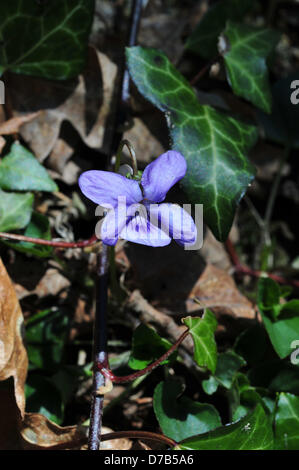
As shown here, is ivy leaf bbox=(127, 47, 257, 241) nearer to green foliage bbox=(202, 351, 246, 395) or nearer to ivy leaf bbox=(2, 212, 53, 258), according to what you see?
green foliage bbox=(202, 351, 246, 395)

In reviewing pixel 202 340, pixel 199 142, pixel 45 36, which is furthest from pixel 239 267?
pixel 45 36

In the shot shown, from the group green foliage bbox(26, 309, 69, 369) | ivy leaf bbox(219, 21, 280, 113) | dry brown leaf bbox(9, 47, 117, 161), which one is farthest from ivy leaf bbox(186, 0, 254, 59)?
green foliage bbox(26, 309, 69, 369)

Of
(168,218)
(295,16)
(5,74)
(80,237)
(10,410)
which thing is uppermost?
(295,16)

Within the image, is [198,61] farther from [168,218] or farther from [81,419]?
[81,419]

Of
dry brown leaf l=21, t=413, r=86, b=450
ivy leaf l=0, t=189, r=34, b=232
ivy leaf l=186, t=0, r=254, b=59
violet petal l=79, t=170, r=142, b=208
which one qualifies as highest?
ivy leaf l=186, t=0, r=254, b=59

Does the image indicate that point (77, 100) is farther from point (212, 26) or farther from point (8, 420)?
point (8, 420)

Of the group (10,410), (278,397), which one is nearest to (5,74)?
(10,410)

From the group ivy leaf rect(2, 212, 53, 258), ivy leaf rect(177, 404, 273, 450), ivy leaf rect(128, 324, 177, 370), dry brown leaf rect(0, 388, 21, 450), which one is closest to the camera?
ivy leaf rect(177, 404, 273, 450)
